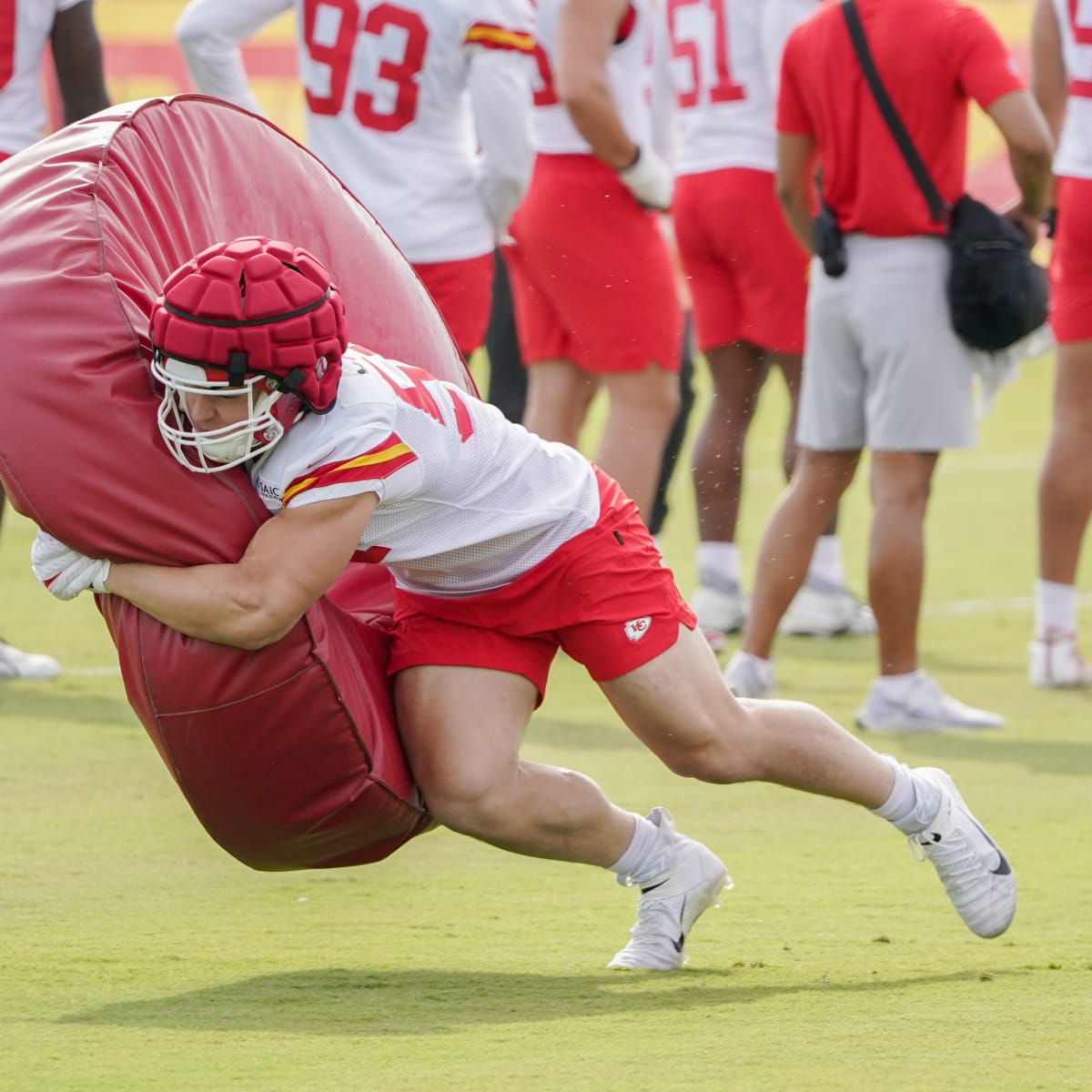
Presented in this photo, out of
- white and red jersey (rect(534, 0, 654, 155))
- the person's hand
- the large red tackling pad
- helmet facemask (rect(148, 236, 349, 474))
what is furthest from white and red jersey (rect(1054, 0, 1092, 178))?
helmet facemask (rect(148, 236, 349, 474))

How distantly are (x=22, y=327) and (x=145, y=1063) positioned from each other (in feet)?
3.89

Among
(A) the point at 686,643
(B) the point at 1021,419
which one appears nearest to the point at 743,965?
(A) the point at 686,643

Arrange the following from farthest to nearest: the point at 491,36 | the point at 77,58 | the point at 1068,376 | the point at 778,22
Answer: the point at 778,22
the point at 1068,376
the point at 77,58
the point at 491,36

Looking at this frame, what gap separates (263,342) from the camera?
320cm

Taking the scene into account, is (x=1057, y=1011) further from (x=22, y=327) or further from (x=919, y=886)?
(x=22, y=327)

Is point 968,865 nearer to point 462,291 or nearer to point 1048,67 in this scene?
point 462,291

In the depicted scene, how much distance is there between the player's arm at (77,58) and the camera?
6.00 meters

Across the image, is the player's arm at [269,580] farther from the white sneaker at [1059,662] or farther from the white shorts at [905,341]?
the white sneaker at [1059,662]

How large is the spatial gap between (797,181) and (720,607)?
1.65 m

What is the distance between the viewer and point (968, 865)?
381 centimetres

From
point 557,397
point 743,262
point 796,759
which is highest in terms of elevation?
point 796,759

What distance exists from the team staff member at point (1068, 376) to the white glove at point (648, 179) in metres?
1.14

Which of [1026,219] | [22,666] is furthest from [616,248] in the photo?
[22,666]

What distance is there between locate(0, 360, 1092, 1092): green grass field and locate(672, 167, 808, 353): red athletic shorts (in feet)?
4.51
